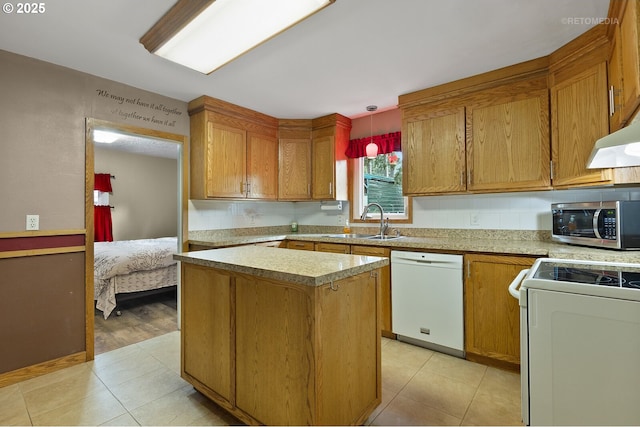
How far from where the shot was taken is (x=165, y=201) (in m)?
6.86

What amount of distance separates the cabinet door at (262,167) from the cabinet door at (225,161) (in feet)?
0.28

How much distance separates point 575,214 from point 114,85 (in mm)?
3893

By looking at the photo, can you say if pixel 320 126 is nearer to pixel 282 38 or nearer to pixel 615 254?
pixel 282 38

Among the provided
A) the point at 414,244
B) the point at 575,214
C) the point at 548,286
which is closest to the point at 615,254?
the point at 575,214

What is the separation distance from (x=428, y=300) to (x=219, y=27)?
2.54 m

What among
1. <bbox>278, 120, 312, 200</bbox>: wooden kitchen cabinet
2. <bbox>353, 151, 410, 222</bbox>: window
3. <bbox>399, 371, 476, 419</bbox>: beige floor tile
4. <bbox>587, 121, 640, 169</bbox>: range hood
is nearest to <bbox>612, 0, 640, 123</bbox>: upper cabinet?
<bbox>587, 121, 640, 169</bbox>: range hood

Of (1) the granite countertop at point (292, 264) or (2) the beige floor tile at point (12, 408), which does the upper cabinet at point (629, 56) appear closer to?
(1) the granite countertop at point (292, 264)

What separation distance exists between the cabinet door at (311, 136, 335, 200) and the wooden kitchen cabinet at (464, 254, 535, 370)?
1843 mm

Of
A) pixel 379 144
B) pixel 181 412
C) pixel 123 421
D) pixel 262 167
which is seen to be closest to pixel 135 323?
pixel 123 421

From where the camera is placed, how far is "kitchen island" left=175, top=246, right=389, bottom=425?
4.60ft

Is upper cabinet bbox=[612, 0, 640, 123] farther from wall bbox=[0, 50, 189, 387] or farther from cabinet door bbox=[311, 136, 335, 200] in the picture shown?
wall bbox=[0, 50, 189, 387]

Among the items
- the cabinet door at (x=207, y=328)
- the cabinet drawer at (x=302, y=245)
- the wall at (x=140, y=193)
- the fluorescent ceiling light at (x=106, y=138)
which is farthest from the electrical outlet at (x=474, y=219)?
the wall at (x=140, y=193)

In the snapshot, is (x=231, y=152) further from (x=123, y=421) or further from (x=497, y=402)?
(x=497, y=402)

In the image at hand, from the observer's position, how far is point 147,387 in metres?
2.14
